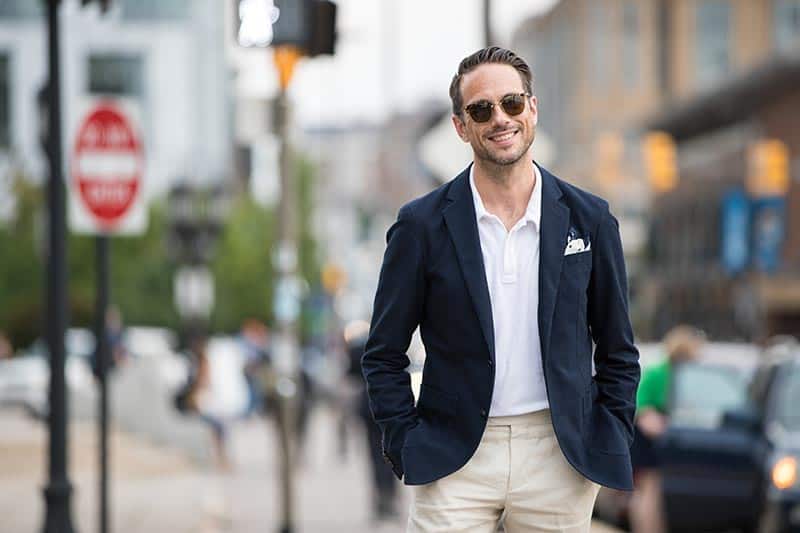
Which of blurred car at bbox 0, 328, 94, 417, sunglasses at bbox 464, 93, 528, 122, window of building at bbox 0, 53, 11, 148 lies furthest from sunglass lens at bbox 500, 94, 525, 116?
window of building at bbox 0, 53, 11, 148

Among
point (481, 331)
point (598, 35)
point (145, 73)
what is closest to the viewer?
point (481, 331)

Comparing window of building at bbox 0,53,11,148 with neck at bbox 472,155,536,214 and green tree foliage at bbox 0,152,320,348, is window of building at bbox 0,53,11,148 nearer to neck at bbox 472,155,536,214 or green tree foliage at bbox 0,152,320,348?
green tree foliage at bbox 0,152,320,348

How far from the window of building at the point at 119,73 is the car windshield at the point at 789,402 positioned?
60.0 metres

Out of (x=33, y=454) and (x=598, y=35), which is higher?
(x=598, y=35)

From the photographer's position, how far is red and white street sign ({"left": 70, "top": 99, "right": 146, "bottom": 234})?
42.1 feet

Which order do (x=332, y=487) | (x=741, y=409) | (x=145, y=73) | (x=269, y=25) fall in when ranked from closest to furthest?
(x=269, y=25)
(x=741, y=409)
(x=332, y=487)
(x=145, y=73)

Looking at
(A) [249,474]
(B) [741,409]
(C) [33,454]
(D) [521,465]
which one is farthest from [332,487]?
(D) [521,465]

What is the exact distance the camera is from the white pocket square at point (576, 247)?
4988mm

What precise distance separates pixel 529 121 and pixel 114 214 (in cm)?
814

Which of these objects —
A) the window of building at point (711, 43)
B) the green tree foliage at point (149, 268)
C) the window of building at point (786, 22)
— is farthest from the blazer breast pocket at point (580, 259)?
the window of building at point (711, 43)

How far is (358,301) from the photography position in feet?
341

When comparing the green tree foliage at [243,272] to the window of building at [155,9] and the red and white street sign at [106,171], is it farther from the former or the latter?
the red and white street sign at [106,171]

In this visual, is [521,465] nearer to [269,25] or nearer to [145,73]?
[269,25]

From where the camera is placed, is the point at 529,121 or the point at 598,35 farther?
the point at 598,35
